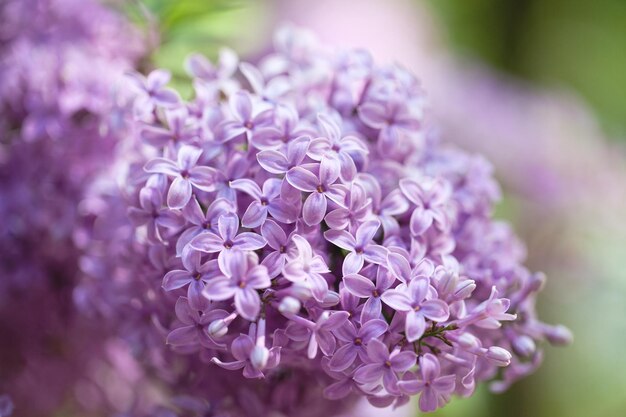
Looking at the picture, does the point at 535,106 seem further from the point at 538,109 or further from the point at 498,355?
the point at 498,355

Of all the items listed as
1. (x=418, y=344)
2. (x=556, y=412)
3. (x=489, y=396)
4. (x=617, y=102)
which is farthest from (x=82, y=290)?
(x=617, y=102)

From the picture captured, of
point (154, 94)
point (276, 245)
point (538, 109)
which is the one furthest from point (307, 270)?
point (538, 109)

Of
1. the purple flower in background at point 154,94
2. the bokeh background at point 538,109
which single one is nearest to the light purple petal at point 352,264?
the purple flower in background at point 154,94

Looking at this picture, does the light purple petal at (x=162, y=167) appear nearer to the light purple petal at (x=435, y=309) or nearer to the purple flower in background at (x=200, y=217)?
the purple flower in background at (x=200, y=217)

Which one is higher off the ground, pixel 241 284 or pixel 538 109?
pixel 241 284

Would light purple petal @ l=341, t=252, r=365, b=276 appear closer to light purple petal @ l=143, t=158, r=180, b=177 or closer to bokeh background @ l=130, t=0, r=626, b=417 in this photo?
light purple petal @ l=143, t=158, r=180, b=177
